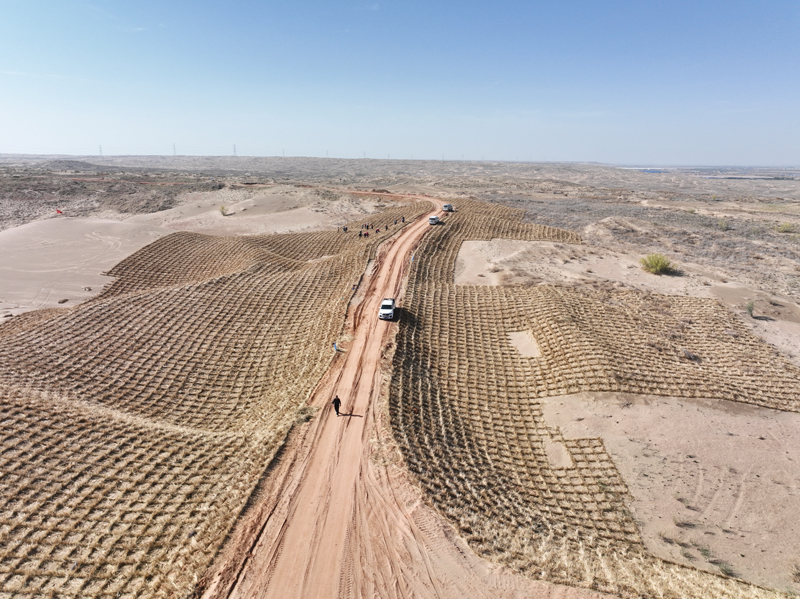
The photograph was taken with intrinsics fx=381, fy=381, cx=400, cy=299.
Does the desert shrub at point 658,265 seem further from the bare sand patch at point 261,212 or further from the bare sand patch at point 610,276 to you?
the bare sand patch at point 261,212

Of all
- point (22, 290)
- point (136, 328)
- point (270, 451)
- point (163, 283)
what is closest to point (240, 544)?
point (270, 451)

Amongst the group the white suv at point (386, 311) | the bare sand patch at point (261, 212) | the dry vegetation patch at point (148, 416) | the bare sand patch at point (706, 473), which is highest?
the bare sand patch at point (261, 212)

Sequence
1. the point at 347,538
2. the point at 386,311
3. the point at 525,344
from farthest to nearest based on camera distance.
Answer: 1. the point at 525,344
2. the point at 386,311
3. the point at 347,538

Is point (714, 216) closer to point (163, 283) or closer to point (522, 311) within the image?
point (522, 311)

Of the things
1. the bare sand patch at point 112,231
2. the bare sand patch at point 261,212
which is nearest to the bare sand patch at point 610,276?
the bare sand patch at point 261,212

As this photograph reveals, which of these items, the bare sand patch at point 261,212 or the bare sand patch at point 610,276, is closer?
the bare sand patch at point 610,276

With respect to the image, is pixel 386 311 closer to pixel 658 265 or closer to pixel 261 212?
pixel 658 265

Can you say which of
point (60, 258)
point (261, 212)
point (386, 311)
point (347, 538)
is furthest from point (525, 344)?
point (261, 212)
